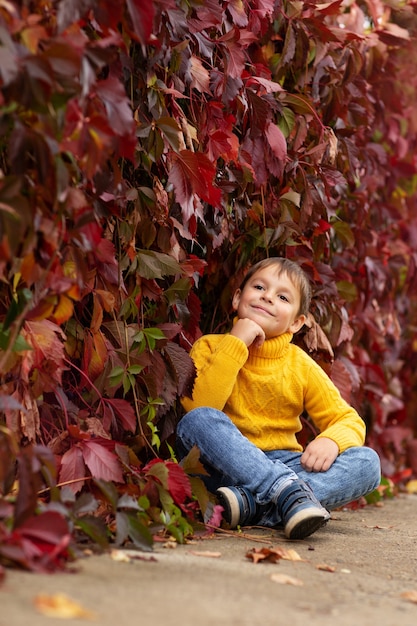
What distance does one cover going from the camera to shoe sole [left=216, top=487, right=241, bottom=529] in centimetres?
252

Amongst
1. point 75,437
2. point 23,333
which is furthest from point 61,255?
point 75,437

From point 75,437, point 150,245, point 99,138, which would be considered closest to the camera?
point 99,138

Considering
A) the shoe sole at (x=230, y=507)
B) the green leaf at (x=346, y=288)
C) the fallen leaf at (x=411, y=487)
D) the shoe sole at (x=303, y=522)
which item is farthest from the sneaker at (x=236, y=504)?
the fallen leaf at (x=411, y=487)

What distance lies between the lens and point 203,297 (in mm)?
3107

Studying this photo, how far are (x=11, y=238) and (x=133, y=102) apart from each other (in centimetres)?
82

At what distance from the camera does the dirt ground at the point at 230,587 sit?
4.72 feet

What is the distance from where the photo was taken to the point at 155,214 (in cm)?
246

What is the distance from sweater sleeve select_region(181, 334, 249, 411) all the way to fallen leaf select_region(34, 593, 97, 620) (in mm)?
1335

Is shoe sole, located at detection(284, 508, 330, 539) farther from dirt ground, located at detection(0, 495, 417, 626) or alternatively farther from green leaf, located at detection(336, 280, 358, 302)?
green leaf, located at detection(336, 280, 358, 302)

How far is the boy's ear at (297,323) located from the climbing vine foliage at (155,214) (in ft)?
0.43

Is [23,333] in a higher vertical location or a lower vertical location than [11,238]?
lower

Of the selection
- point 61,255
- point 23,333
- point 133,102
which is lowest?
point 23,333

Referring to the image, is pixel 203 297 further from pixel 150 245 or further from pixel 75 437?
pixel 75 437

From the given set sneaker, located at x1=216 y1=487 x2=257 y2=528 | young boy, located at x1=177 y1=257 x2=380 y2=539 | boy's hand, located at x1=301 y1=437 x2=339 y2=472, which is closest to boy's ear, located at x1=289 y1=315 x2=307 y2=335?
young boy, located at x1=177 y1=257 x2=380 y2=539
